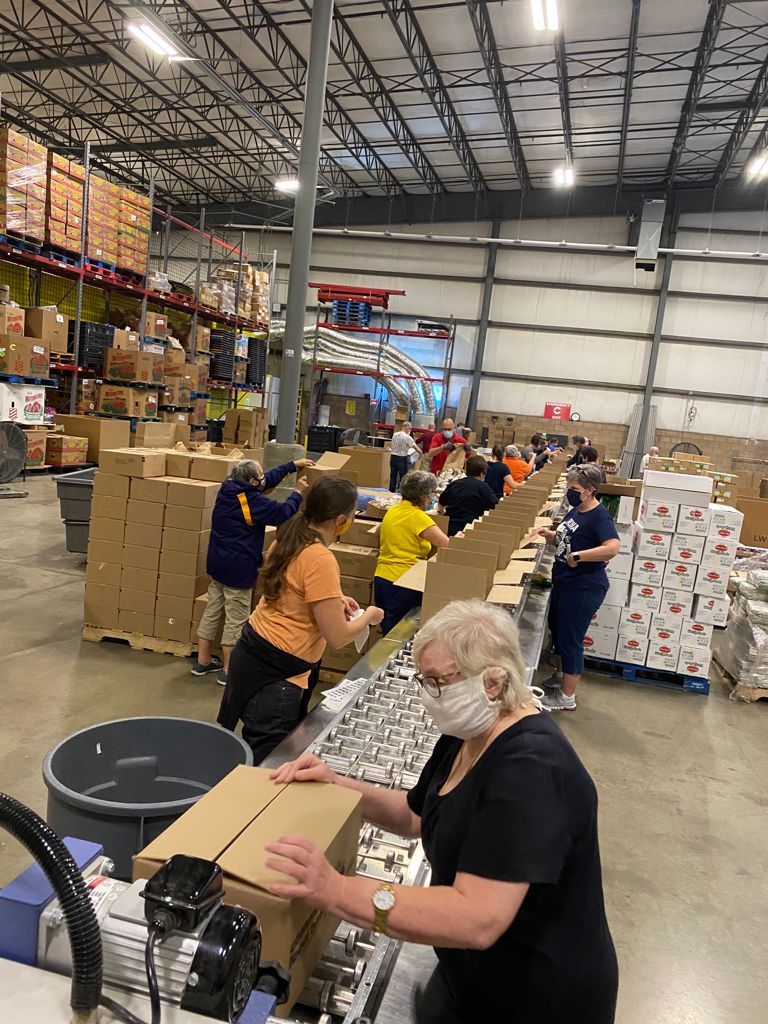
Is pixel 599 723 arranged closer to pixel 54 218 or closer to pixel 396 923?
pixel 396 923

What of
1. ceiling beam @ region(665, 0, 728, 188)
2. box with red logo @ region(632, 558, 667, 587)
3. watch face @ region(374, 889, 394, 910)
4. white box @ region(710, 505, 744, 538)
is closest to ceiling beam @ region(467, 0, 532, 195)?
ceiling beam @ region(665, 0, 728, 188)

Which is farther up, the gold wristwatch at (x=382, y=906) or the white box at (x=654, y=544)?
the white box at (x=654, y=544)

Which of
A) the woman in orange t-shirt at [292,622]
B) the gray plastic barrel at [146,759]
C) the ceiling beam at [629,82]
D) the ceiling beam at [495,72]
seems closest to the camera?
the gray plastic barrel at [146,759]

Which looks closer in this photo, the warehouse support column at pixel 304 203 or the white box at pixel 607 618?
the white box at pixel 607 618

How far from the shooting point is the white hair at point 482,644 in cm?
135

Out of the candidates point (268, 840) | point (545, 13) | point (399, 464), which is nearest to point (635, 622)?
point (268, 840)

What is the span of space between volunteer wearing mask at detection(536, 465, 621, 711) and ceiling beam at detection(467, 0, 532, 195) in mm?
9326

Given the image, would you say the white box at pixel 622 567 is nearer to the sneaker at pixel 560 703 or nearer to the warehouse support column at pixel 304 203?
the sneaker at pixel 560 703

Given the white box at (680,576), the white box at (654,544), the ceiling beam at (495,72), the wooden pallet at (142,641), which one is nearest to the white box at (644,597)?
the white box at (680,576)

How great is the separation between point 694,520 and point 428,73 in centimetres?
1092

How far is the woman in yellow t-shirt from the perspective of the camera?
4.46 meters

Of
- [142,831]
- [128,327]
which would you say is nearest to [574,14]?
[128,327]

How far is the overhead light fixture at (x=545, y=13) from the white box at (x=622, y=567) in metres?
6.60

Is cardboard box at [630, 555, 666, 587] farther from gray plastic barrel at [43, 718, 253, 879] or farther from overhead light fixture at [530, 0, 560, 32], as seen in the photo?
overhead light fixture at [530, 0, 560, 32]
